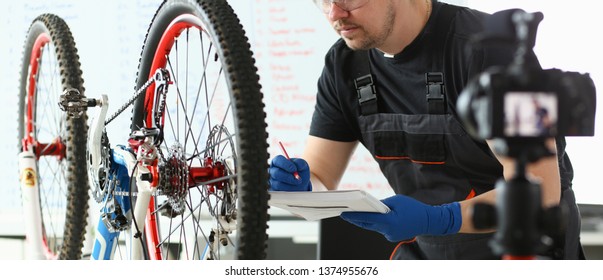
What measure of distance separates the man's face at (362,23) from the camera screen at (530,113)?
82cm

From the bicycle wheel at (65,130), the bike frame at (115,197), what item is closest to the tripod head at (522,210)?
the bike frame at (115,197)

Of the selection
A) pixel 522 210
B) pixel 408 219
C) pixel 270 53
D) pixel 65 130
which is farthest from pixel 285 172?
pixel 270 53

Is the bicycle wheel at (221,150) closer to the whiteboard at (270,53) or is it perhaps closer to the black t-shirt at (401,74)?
the black t-shirt at (401,74)

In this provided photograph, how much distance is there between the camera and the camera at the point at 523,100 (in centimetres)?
42

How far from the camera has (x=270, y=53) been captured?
2113 mm

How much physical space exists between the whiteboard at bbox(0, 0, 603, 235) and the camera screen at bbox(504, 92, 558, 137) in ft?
4.64

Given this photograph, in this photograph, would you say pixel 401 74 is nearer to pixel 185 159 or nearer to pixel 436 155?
pixel 436 155

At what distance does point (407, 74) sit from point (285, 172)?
1.01ft

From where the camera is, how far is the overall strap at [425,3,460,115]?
1.22m

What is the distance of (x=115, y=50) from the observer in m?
2.22

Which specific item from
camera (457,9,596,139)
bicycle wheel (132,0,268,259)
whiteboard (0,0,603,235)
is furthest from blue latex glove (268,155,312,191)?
whiteboard (0,0,603,235)
